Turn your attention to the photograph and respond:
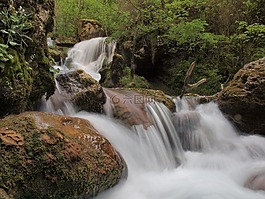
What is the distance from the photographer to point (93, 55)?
40.6 feet

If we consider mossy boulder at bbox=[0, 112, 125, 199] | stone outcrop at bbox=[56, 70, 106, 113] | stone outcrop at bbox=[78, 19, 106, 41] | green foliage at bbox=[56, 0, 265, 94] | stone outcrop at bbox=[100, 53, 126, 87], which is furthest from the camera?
stone outcrop at bbox=[78, 19, 106, 41]

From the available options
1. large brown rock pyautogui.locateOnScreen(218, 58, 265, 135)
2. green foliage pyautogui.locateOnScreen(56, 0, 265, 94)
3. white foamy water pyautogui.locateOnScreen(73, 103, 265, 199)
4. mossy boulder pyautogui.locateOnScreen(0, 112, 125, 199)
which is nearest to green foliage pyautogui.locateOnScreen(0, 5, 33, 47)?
mossy boulder pyautogui.locateOnScreen(0, 112, 125, 199)

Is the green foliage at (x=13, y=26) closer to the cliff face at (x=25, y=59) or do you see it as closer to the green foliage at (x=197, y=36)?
the cliff face at (x=25, y=59)

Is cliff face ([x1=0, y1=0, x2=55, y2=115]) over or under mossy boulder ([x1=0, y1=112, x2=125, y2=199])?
over

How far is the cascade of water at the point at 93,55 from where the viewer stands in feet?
38.6

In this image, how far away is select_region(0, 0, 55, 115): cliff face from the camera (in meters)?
3.12

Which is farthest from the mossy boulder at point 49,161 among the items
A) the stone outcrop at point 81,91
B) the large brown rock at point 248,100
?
the large brown rock at point 248,100

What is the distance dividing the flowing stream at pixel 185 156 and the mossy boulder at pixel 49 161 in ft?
1.23

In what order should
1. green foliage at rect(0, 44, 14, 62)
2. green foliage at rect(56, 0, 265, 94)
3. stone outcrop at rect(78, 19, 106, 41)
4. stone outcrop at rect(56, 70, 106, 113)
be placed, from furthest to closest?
stone outcrop at rect(78, 19, 106, 41) → green foliage at rect(56, 0, 265, 94) → stone outcrop at rect(56, 70, 106, 113) → green foliage at rect(0, 44, 14, 62)

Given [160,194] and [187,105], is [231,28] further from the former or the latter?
[160,194]

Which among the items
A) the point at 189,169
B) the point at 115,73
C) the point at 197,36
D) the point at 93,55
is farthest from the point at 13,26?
the point at 93,55

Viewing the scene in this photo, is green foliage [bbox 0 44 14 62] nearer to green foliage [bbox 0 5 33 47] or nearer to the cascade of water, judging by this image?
green foliage [bbox 0 5 33 47]

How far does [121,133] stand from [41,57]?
181 centimetres

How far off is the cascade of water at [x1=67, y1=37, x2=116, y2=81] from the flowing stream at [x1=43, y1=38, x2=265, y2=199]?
19.4ft
